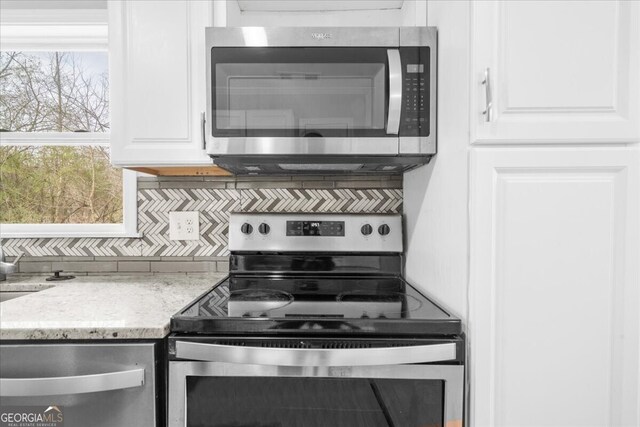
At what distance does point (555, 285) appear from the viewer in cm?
96

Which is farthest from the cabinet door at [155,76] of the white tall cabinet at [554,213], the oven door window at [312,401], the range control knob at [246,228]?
the white tall cabinet at [554,213]

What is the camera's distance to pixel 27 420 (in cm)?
96

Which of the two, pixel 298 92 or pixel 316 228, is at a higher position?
pixel 298 92

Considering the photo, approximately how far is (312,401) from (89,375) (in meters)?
0.54

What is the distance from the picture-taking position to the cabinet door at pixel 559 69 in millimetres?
943

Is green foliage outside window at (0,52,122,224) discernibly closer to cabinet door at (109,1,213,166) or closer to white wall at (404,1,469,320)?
cabinet door at (109,1,213,166)

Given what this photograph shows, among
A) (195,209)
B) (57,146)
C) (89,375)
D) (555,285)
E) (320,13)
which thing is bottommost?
(89,375)

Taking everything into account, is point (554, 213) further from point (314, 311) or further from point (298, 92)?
point (298, 92)

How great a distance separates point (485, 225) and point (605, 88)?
17.0 inches

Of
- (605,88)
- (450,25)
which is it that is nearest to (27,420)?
(450,25)

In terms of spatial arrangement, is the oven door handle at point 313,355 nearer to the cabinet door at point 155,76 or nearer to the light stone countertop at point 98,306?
the light stone countertop at point 98,306

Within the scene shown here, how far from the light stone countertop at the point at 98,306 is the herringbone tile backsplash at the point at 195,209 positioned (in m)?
0.08

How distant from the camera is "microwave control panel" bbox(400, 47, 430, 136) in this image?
123 cm

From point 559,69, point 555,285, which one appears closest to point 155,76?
point 559,69
